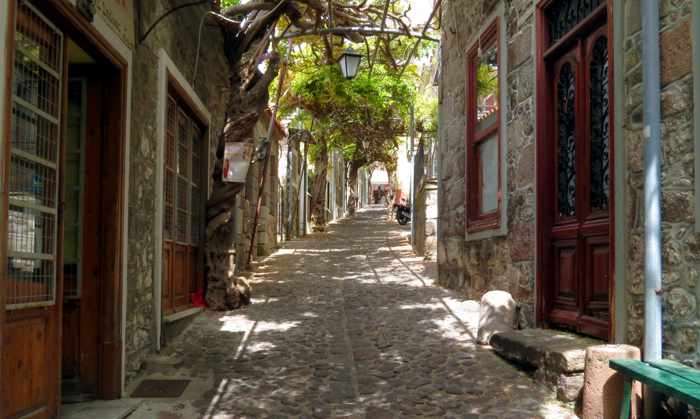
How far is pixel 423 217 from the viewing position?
12.2 m

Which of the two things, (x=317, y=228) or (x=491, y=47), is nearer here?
(x=491, y=47)

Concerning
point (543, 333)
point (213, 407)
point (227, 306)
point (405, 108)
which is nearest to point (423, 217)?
point (405, 108)

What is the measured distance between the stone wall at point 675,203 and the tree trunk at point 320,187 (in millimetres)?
17266

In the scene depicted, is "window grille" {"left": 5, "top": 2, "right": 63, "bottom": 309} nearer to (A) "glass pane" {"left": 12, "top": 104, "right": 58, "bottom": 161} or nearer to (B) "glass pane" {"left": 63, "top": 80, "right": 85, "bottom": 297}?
(A) "glass pane" {"left": 12, "top": 104, "right": 58, "bottom": 161}

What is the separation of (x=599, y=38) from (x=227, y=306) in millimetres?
4729

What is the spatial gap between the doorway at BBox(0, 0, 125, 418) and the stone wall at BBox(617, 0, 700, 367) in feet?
11.0

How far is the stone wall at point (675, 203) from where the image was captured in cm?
337

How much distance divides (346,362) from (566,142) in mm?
2559

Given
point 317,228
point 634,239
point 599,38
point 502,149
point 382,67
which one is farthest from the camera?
point 317,228

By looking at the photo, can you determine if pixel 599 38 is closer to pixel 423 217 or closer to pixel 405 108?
pixel 423 217

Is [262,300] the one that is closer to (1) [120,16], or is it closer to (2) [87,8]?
(1) [120,16]

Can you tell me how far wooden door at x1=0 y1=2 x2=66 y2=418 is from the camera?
329 cm

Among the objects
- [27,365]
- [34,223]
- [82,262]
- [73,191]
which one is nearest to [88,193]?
[73,191]

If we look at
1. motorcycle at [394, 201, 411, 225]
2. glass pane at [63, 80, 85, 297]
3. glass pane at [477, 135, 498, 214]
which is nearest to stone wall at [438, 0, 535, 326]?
glass pane at [477, 135, 498, 214]
